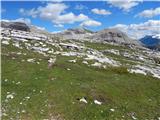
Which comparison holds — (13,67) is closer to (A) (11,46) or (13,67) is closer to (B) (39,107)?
(B) (39,107)

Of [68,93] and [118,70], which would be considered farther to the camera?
[118,70]

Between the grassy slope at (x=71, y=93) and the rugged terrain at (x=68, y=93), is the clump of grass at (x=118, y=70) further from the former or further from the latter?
the grassy slope at (x=71, y=93)

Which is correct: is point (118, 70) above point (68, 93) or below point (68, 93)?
above

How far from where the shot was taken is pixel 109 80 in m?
51.8

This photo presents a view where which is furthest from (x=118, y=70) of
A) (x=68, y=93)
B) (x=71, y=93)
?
(x=68, y=93)

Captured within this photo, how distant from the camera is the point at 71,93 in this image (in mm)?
42625

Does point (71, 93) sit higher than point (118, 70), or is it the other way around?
point (118, 70)

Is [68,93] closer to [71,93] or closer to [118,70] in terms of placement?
[71,93]

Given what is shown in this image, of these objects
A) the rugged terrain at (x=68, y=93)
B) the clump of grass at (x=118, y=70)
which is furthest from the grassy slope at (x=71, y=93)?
the clump of grass at (x=118, y=70)

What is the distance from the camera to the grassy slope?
1474 inches

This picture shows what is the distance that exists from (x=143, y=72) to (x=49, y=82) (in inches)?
1108

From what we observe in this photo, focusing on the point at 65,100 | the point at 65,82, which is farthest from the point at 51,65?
the point at 65,100

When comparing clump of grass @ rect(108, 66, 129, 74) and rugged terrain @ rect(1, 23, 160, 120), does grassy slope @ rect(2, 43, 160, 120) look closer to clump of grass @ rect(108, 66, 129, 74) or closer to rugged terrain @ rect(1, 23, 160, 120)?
rugged terrain @ rect(1, 23, 160, 120)

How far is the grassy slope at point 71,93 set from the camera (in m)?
37.4
